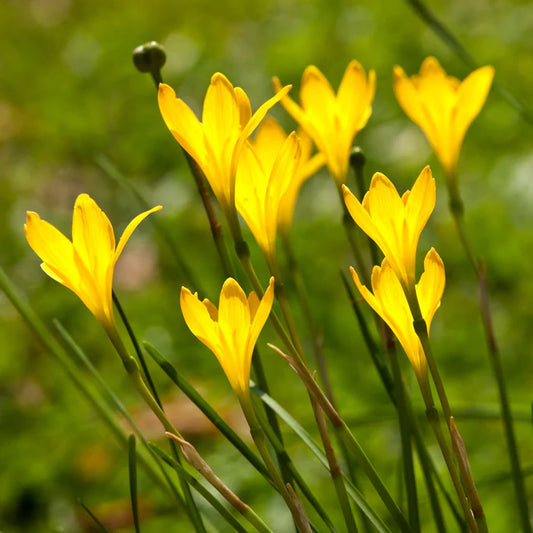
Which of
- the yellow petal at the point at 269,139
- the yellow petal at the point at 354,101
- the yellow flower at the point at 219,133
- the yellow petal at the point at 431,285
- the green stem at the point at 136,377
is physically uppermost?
the yellow petal at the point at 354,101

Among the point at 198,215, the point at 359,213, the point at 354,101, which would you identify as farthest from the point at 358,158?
the point at 198,215

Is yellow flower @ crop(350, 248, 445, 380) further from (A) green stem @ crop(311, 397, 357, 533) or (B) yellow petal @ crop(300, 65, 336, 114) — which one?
(B) yellow petal @ crop(300, 65, 336, 114)

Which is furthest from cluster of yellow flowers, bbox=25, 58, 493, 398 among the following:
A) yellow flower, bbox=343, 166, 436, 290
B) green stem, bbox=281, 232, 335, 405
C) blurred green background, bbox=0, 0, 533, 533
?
blurred green background, bbox=0, 0, 533, 533

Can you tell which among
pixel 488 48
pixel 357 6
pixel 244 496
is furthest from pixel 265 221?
pixel 357 6

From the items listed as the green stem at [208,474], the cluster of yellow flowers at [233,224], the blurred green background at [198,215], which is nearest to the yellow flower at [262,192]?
the cluster of yellow flowers at [233,224]

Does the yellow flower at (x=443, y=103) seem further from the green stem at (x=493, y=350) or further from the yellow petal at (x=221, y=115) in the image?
the yellow petal at (x=221, y=115)

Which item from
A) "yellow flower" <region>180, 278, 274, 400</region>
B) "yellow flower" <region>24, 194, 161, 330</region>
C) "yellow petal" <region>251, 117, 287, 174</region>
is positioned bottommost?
"yellow flower" <region>180, 278, 274, 400</region>

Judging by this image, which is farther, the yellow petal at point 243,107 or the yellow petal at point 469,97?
the yellow petal at point 469,97
